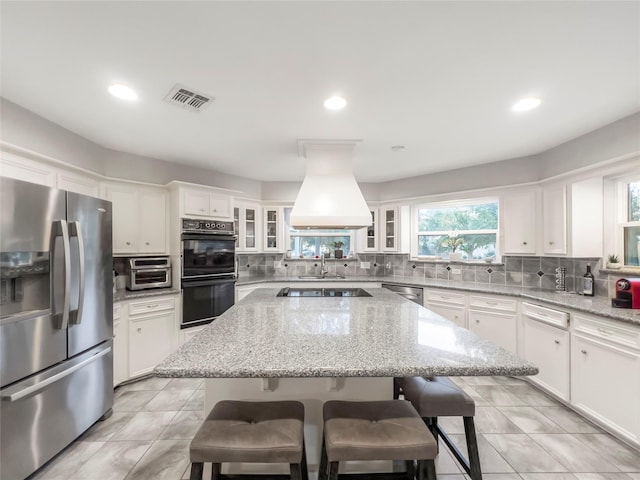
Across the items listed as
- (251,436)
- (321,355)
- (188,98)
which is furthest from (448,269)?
(188,98)

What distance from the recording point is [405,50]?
1563mm

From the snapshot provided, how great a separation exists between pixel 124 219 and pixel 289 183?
2.44 m

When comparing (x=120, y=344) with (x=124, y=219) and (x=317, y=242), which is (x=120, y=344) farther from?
(x=317, y=242)

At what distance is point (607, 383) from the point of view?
211 centimetres

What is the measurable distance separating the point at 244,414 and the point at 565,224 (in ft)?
11.3

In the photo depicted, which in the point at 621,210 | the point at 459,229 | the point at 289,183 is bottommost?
the point at 459,229

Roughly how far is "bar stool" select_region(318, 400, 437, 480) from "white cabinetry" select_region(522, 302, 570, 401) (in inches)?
82.8

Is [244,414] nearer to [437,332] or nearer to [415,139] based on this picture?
[437,332]

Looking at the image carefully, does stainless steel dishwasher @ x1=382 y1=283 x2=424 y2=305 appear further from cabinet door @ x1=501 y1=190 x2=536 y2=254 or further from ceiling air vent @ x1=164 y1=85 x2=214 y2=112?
ceiling air vent @ x1=164 y1=85 x2=214 y2=112

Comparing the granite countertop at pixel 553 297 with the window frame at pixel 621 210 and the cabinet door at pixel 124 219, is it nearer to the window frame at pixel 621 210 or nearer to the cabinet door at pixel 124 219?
the window frame at pixel 621 210

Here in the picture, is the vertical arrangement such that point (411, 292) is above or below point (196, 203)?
below

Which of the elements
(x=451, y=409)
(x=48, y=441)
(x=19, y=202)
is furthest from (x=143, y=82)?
(x=451, y=409)

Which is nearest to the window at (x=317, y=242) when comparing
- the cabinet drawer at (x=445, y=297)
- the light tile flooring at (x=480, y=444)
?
the cabinet drawer at (x=445, y=297)

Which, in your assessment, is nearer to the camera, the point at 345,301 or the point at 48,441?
the point at 48,441
